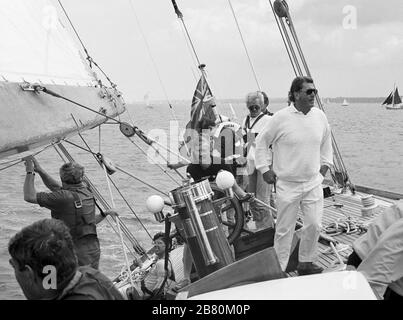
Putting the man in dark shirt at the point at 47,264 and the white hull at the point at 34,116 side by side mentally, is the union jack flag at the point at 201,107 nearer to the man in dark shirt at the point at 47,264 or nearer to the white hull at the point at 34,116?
the white hull at the point at 34,116

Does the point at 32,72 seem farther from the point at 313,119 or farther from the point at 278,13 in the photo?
the point at 278,13

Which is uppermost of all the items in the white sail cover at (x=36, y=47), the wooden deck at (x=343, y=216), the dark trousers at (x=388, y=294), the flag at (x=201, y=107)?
the white sail cover at (x=36, y=47)

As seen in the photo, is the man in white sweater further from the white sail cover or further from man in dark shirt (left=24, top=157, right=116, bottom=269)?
the white sail cover

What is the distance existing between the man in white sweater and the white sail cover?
1.63 meters

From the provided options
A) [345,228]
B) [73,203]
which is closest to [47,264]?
[73,203]

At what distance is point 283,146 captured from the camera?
13.4ft

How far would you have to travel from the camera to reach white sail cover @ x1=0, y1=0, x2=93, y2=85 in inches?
111

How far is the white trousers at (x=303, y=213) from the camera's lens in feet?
13.2

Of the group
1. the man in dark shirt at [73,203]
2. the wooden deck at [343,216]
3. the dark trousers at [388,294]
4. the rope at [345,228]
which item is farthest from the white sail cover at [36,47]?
the rope at [345,228]

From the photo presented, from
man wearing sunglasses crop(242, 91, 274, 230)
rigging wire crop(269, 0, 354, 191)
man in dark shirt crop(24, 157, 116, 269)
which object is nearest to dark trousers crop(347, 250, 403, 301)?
man in dark shirt crop(24, 157, 116, 269)

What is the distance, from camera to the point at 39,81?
2.94 metres

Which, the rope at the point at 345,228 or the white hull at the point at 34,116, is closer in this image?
the white hull at the point at 34,116

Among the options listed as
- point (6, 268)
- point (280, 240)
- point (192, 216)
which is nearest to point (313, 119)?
point (280, 240)

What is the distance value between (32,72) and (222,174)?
1.31 m
